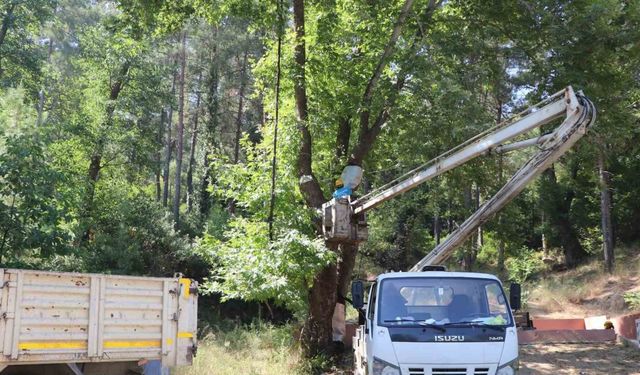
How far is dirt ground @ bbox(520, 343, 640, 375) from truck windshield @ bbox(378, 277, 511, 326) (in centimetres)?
586

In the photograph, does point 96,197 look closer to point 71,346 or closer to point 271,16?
point 271,16

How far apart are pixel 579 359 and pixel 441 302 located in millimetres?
7906

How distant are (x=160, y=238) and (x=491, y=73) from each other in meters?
19.6

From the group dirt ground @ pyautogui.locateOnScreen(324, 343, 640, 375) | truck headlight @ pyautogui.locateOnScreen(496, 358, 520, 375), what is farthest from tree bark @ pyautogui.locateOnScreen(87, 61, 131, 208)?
truck headlight @ pyautogui.locateOnScreen(496, 358, 520, 375)

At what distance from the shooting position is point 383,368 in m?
7.99

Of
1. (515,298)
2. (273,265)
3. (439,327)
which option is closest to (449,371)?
(439,327)

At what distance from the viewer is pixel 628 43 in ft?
44.4

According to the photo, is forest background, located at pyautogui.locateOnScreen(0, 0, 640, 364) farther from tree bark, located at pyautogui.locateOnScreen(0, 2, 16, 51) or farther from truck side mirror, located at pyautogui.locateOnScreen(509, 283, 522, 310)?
truck side mirror, located at pyautogui.locateOnScreen(509, 283, 522, 310)

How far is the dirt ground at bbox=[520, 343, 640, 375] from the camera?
13280mm

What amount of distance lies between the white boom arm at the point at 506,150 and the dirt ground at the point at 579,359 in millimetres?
3770

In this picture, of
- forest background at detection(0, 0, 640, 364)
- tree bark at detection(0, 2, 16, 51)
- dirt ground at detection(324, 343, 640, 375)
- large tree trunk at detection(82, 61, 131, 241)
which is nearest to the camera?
dirt ground at detection(324, 343, 640, 375)

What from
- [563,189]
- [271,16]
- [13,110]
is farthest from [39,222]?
[563,189]

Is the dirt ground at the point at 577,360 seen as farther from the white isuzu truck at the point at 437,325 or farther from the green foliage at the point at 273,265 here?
the white isuzu truck at the point at 437,325

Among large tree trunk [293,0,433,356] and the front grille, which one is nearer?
the front grille
